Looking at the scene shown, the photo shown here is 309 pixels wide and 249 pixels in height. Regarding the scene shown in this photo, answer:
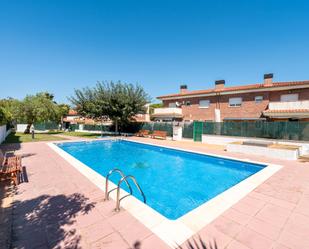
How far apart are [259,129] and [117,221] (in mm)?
15839

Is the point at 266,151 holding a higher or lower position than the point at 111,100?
lower

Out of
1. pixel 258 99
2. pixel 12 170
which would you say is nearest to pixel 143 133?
pixel 258 99

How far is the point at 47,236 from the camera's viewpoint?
10.4 feet

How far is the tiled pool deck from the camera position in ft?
9.93

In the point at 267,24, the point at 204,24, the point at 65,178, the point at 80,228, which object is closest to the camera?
the point at 80,228

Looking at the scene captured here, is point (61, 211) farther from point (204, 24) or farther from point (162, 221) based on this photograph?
point (204, 24)

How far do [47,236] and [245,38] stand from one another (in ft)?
63.2

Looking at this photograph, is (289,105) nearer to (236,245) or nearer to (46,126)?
(236,245)

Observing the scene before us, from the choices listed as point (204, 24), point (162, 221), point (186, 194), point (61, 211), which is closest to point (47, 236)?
point (61, 211)

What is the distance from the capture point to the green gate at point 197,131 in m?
18.9

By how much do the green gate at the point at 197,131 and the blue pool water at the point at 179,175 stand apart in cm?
608

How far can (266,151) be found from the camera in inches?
449

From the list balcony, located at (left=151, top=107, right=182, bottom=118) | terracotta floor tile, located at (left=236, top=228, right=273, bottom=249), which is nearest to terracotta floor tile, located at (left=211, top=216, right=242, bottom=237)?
terracotta floor tile, located at (left=236, top=228, right=273, bottom=249)

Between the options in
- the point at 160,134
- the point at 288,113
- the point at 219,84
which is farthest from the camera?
the point at 219,84
